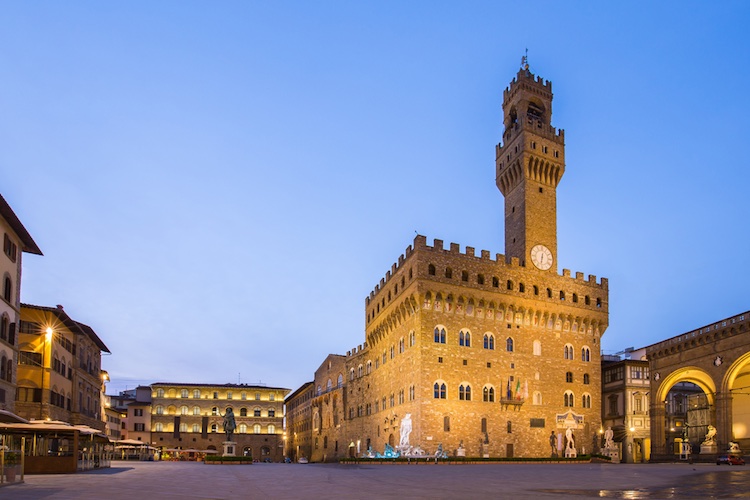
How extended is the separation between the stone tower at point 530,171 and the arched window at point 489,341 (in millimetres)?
7996

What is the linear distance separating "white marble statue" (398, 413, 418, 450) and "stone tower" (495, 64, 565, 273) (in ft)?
58.8

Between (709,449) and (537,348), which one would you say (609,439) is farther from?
(537,348)

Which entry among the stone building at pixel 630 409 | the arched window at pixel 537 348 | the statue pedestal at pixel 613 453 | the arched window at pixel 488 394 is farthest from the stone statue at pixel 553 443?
the stone building at pixel 630 409

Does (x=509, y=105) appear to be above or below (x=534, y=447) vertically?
above

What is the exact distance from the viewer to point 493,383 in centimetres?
5525

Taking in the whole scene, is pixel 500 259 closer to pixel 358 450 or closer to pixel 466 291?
pixel 466 291

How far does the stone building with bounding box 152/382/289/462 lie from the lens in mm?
103625

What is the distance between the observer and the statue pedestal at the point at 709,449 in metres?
52.2

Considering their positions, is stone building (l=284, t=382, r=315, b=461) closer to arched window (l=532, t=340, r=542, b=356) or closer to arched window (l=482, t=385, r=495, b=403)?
arched window (l=482, t=385, r=495, b=403)

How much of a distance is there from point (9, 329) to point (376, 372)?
36.1m

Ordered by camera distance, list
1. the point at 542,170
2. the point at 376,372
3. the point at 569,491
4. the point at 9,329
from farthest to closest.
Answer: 1. the point at 376,372
2. the point at 542,170
3. the point at 9,329
4. the point at 569,491

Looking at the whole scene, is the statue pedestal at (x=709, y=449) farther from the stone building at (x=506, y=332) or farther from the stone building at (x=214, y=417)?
the stone building at (x=214, y=417)

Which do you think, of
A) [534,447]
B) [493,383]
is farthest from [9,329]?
[534,447]


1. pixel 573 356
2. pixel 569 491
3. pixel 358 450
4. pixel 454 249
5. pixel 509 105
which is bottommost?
pixel 358 450
